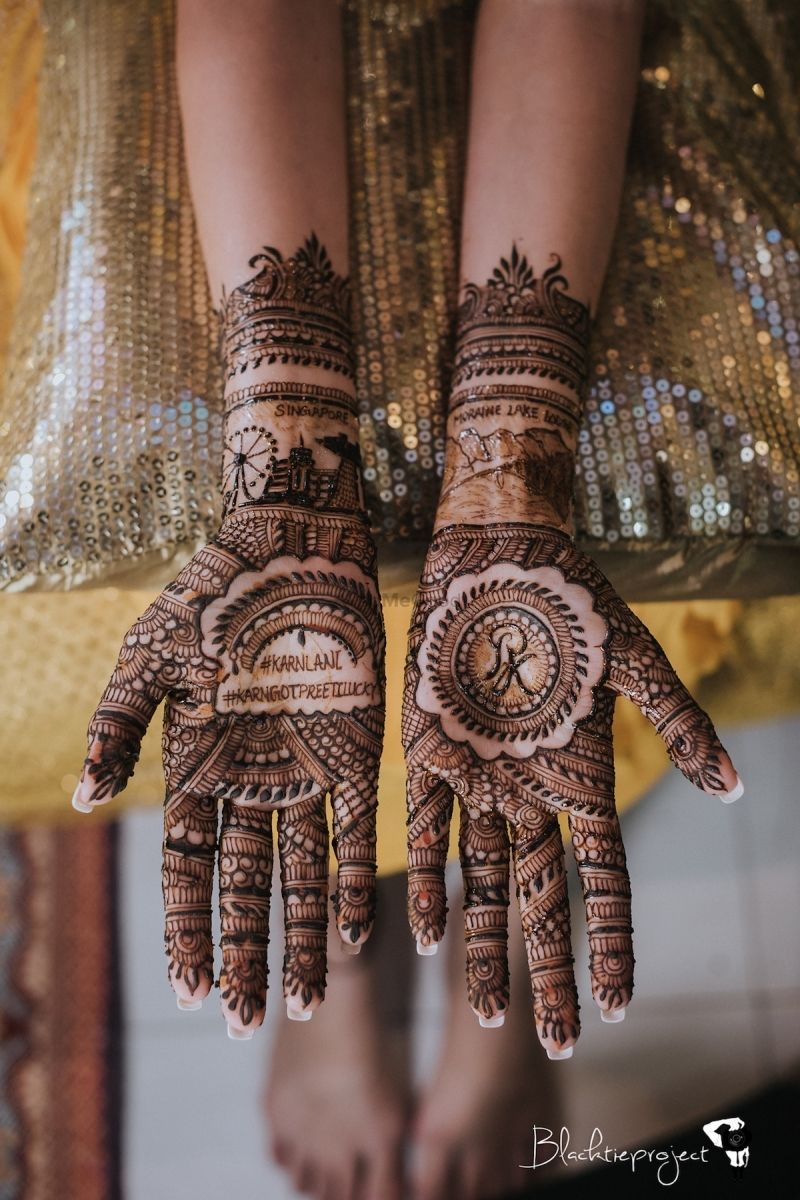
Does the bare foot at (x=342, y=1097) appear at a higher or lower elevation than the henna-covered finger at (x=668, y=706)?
lower

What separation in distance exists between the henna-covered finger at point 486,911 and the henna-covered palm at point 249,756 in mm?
62

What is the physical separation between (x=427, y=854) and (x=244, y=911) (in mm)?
114

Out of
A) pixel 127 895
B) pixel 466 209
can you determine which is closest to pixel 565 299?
pixel 466 209

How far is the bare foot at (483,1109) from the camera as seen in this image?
0.97 m

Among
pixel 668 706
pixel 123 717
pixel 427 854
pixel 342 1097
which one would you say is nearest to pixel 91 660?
pixel 123 717

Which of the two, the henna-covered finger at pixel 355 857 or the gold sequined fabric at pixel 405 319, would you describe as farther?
the gold sequined fabric at pixel 405 319

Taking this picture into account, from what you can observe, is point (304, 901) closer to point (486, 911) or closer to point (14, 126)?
point (486, 911)

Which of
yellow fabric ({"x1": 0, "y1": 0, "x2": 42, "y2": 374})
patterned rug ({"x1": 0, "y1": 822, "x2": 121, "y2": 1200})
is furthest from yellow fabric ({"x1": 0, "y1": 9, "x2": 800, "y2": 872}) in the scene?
patterned rug ({"x1": 0, "y1": 822, "x2": 121, "y2": 1200})

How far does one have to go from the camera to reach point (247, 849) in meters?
0.54

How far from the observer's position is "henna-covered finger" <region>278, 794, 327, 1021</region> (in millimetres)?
523

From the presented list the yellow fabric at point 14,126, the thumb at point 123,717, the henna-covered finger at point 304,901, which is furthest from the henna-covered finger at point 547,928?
the yellow fabric at point 14,126

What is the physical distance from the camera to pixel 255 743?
21.2 inches

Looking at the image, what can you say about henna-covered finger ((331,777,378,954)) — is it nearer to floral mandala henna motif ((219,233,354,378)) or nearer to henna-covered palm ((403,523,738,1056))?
henna-covered palm ((403,523,738,1056))

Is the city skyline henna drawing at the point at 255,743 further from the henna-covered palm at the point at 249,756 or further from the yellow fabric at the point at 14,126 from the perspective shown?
the yellow fabric at the point at 14,126
